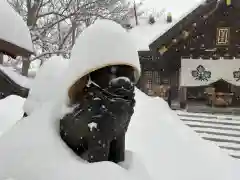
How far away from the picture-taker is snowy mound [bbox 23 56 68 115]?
3.03m

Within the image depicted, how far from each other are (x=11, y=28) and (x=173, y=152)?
140 inches

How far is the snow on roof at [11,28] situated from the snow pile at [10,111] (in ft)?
8.02

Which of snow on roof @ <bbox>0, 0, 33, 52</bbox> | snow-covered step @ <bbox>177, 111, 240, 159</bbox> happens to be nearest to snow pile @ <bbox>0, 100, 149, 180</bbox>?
snow on roof @ <bbox>0, 0, 33, 52</bbox>

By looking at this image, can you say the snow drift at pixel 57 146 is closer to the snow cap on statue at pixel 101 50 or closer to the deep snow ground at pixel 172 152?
the snow cap on statue at pixel 101 50

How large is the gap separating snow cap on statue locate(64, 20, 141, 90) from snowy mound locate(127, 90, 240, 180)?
2258 mm

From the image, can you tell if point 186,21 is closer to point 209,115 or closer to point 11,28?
point 209,115

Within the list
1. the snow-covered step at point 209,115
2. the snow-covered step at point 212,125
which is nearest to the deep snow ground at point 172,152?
the snow-covered step at point 212,125

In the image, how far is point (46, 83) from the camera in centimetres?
311

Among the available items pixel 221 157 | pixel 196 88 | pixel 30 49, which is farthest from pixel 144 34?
pixel 30 49

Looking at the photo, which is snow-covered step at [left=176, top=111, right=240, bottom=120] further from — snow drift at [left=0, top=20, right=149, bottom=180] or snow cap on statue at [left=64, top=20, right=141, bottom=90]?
snow cap on statue at [left=64, top=20, right=141, bottom=90]

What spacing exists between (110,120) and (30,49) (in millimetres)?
1378

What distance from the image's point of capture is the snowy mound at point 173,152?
16.3 feet

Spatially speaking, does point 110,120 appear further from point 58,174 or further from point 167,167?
point 167,167

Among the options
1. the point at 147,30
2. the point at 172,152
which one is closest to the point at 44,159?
the point at 172,152
